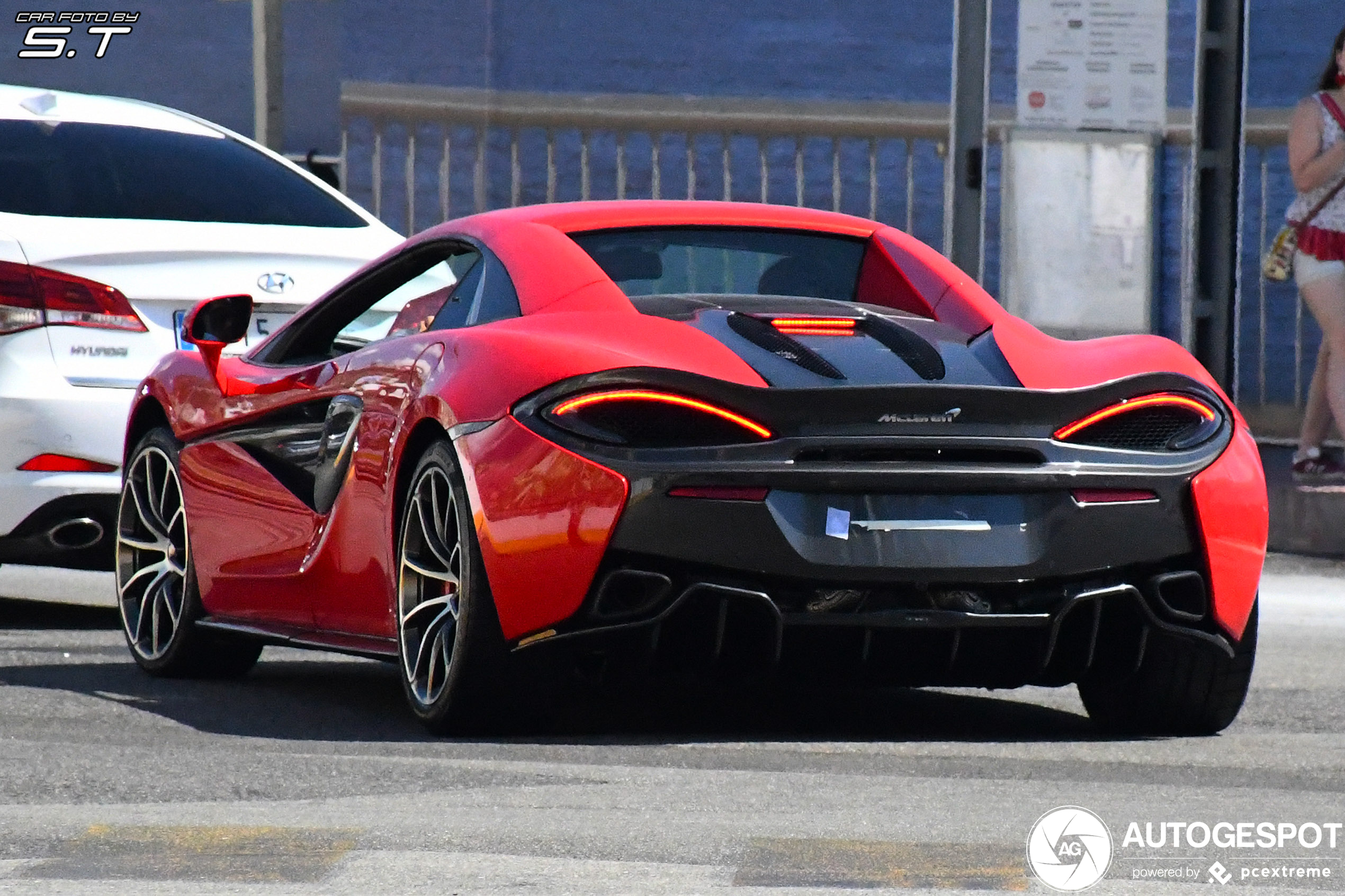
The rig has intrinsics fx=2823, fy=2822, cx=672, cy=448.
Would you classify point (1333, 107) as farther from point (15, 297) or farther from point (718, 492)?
point (718, 492)

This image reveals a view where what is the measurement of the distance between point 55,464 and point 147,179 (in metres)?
1.20

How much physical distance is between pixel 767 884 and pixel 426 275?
337 centimetres

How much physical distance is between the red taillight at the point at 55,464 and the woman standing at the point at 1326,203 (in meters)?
5.89

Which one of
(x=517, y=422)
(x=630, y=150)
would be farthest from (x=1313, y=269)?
(x=517, y=422)

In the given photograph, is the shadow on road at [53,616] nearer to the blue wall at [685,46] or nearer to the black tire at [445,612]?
the black tire at [445,612]

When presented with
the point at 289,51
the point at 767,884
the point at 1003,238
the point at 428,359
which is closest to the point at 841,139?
the point at 1003,238

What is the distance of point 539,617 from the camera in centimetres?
557

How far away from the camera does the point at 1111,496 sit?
224 inches

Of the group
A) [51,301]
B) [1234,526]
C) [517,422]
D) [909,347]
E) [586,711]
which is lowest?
[586,711]

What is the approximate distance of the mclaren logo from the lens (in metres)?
5.62

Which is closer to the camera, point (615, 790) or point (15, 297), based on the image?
point (615, 790)

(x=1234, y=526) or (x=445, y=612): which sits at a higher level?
(x=1234, y=526)

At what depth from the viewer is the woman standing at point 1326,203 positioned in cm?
1190

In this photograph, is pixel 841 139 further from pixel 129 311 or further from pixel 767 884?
pixel 767 884
